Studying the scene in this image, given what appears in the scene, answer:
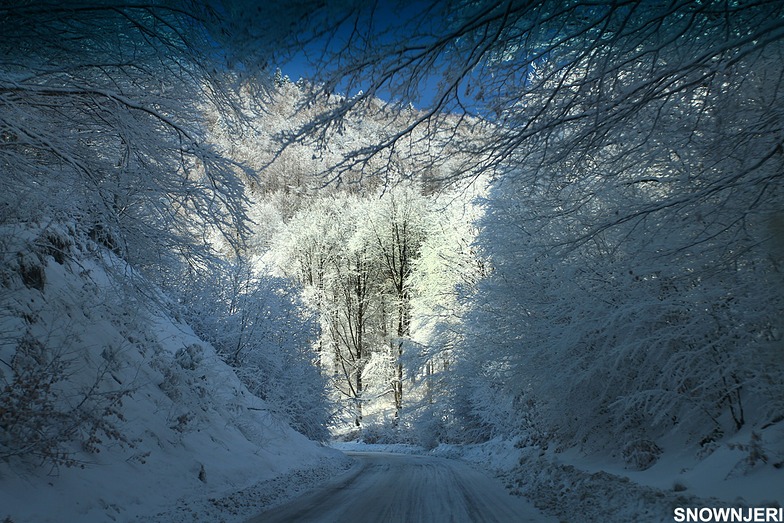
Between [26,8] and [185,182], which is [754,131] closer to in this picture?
[185,182]

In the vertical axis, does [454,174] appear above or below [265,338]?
below

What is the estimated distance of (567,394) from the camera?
28.4 feet

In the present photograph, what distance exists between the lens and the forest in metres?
4.02

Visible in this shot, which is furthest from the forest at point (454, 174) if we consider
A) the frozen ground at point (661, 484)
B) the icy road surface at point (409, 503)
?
the icy road surface at point (409, 503)

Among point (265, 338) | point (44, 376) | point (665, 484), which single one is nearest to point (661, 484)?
point (665, 484)

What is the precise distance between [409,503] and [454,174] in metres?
5.38

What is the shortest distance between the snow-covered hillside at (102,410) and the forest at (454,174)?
0.07 m

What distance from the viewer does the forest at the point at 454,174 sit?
13.2 feet

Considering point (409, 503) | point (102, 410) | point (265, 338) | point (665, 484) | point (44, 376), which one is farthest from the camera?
point (265, 338)

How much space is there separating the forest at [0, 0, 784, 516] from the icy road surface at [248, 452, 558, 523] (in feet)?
7.00

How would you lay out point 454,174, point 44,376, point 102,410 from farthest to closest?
point 102,410 < point 44,376 < point 454,174

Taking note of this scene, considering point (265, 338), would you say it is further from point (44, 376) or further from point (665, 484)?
point (665, 484)

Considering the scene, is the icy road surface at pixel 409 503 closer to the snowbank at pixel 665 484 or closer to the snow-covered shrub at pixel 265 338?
the snowbank at pixel 665 484

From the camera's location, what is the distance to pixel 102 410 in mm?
6836
